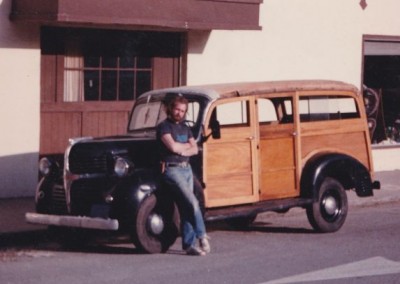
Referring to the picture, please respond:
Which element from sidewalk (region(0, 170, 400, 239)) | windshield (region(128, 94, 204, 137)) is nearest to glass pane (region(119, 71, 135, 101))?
sidewalk (region(0, 170, 400, 239))

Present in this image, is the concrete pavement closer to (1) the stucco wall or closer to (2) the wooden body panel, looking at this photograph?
(1) the stucco wall

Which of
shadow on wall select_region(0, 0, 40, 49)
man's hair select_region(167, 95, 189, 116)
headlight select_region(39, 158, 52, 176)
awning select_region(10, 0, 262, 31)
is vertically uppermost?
awning select_region(10, 0, 262, 31)

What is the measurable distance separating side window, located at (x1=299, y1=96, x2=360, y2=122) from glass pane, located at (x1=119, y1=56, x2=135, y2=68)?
13.9 feet

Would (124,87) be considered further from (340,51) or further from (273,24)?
(340,51)

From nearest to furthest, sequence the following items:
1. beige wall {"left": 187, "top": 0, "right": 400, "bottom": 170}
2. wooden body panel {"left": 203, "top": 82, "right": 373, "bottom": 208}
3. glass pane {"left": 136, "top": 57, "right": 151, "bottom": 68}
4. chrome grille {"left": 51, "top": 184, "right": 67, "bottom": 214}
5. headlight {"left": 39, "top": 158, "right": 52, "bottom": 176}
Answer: chrome grille {"left": 51, "top": 184, "right": 67, "bottom": 214}
headlight {"left": 39, "top": 158, "right": 52, "bottom": 176}
wooden body panel {"left": 203, "top": 82, "right": 373, "bottom": 208}
glass pane {"left": 136, "top": 57, "right": 151, "bottom": 68}
beige wall {"left": 187, "top": 0, "right": 400, "bottom": 170}

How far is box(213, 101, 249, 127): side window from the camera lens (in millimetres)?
11547

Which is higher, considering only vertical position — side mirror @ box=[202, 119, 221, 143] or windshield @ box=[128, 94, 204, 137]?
windshield @ box=[128, 94, 204, 137]

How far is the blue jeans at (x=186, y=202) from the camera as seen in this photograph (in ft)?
33.7

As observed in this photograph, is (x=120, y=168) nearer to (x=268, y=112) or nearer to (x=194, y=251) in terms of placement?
(x=194, y=251)

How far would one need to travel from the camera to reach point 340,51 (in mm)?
18828

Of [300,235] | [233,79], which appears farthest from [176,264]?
[233,79]

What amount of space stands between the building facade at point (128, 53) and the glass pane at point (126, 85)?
0.06 ft

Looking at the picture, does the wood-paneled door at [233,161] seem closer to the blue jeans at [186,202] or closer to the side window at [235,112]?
the side window at [235,112]

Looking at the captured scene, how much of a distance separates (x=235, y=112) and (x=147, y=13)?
337cm
